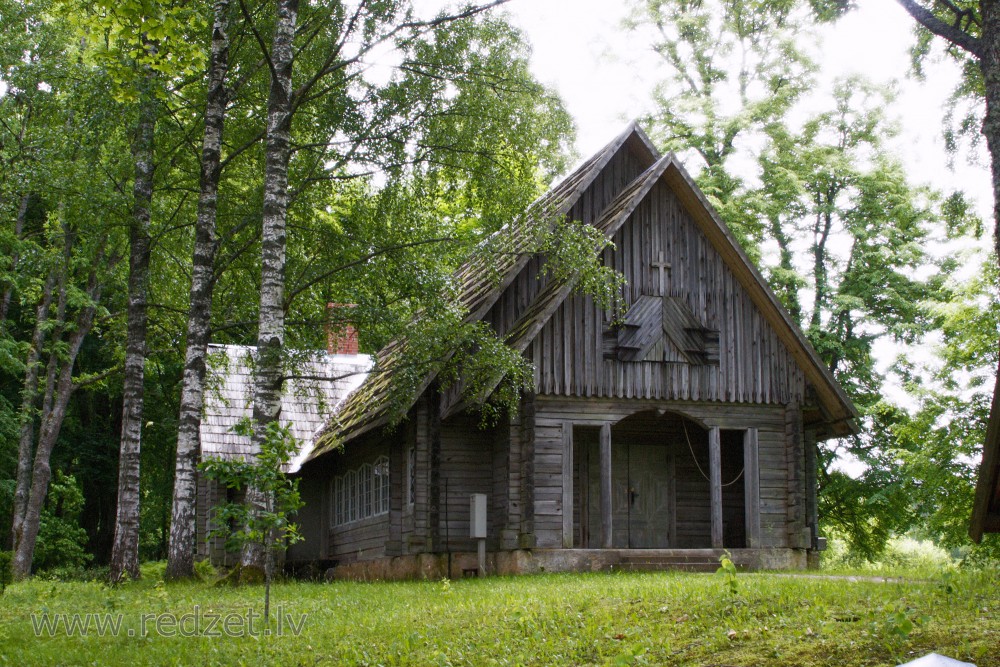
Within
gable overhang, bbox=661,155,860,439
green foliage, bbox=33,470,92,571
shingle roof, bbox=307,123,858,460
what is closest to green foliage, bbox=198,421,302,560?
shingle roof, bbox=307,123,858,460

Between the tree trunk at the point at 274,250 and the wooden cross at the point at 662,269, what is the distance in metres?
6.84

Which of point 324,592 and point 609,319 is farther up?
point 609,319

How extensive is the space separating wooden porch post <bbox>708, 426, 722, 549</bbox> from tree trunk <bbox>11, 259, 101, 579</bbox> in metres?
15.9

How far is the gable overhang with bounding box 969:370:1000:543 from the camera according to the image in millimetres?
8578

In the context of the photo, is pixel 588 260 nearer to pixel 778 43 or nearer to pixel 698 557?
pixel 698 557

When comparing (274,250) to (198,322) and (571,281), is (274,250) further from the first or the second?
(571,281)

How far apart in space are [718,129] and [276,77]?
16.9 meters

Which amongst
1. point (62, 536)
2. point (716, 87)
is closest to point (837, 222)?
point (716, 87)

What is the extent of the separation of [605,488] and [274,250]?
22.1 feet

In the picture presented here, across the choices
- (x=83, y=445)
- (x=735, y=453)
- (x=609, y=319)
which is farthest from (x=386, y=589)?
(x=83, y=445)

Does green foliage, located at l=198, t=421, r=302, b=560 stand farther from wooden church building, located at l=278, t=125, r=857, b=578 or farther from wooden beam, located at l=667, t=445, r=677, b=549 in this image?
wooden beam, located at l=667, t=445, r=677, b=549

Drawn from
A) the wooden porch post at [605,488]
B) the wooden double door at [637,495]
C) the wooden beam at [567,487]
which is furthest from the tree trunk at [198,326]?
the wooden double door at [637,495]

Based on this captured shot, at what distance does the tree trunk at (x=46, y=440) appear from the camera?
2597 centimetres

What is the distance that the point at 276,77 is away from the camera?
16.1 m
